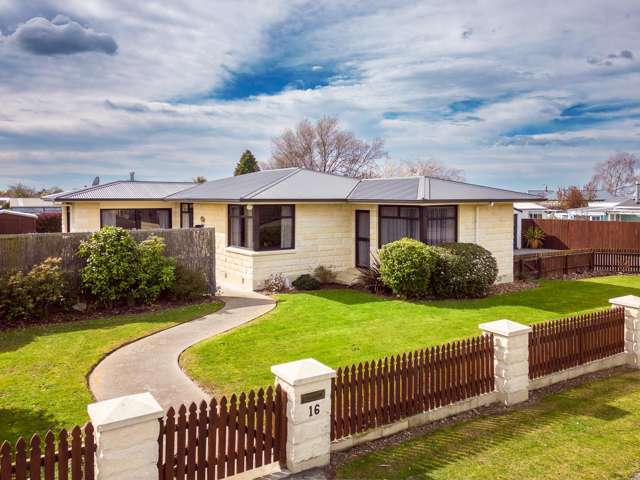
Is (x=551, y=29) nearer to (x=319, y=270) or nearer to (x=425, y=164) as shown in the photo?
(x=319, y=270)

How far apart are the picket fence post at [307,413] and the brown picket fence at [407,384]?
0.92 feet

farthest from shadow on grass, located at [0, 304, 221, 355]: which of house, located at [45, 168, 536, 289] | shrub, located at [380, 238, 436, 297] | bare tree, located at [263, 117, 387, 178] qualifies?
bare tree, located at [263, 117, 387, 178]

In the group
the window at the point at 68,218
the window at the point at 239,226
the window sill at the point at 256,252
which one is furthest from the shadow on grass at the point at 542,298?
the window at the point at 68,218

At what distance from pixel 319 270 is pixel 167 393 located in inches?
424

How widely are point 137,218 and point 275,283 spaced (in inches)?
436

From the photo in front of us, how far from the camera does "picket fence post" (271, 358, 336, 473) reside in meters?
5.43

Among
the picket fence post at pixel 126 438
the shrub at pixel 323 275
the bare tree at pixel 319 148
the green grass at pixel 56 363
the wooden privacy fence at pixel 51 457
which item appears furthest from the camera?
the bare tree at pixel 319 148

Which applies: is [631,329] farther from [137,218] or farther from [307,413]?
[137,218]

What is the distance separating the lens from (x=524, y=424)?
691 centimetres

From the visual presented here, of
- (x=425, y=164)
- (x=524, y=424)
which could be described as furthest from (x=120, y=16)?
(x=425, y=164)

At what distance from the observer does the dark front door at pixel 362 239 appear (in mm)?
18844

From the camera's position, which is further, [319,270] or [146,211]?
[146,211]

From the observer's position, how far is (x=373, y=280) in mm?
16562

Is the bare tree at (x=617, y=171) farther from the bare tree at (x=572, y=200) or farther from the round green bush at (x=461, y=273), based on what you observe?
the round green bush at (x=461, y=273)
